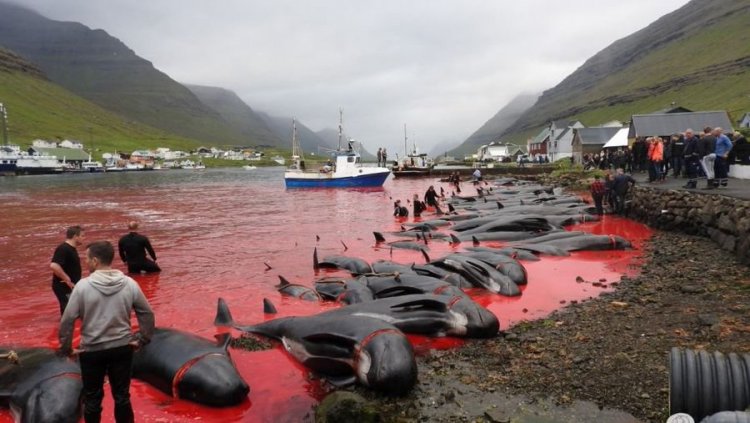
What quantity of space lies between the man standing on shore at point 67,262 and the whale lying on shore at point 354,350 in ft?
13.9

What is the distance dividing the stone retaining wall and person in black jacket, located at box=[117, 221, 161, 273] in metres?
16.4

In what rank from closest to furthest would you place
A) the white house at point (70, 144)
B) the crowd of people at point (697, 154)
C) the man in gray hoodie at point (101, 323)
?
the man in gray hoodie at point (101, 323) → the crowd of people at point (697, 154) → the white house at point (70, 144)

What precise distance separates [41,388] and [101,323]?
258 cm

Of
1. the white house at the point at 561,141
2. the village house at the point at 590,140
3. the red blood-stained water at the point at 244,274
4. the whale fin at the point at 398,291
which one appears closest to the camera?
the red blood-stained water at the point at 244,274

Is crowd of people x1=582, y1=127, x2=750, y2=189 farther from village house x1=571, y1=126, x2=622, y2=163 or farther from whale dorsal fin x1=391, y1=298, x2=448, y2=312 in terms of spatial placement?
village house x1=571, y1=126, x2=622, y2=163

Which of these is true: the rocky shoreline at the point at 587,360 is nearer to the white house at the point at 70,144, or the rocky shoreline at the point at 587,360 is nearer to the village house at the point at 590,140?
the village house at the point at 590,140

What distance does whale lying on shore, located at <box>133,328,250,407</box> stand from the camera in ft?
24.2

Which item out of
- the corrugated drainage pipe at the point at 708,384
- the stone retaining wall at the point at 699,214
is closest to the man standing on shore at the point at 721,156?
the stone retaining wall at the point at 699,214

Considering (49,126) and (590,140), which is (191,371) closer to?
(590,140)

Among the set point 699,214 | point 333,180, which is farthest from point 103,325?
point 333,180

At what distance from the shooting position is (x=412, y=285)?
462 inches

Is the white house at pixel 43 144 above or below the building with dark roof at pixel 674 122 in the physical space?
above

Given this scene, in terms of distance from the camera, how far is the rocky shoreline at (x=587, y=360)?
Answer: 6.62 meters

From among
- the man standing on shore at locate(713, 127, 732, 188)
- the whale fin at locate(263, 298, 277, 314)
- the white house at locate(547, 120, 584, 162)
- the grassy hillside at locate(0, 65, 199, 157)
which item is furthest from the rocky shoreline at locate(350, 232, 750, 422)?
the grassy hillside at locate(0, 65, 199, 157)
